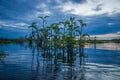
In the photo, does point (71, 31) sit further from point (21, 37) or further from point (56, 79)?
point (21, 37)

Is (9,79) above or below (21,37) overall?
below

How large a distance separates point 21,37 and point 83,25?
143 metres

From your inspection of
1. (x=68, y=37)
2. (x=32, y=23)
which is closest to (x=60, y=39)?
(x=68, y=37)

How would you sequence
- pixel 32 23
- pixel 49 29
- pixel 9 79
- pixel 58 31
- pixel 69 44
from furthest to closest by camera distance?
pixel 32 23 < pixel 49 29 < pixel 58 31 < pixel 69 44 < pixel 9 79

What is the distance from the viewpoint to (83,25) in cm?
6006

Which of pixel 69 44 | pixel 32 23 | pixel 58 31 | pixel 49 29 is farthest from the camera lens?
pixel 32 23

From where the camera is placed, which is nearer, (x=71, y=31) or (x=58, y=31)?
(x=71, y=31)

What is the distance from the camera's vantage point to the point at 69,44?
58156 mm

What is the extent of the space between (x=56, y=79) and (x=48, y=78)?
2.70 ft

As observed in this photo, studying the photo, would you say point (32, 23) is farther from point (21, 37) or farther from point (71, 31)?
point (21, 37)

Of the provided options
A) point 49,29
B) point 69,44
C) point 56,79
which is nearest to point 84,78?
point 56,79

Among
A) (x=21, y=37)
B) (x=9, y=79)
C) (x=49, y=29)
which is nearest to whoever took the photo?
(x=9, y=79)

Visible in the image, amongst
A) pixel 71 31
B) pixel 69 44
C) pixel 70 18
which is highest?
pixel 70 18

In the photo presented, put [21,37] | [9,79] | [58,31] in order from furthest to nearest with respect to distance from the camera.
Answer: [21,37], [58,31], [9,79]
